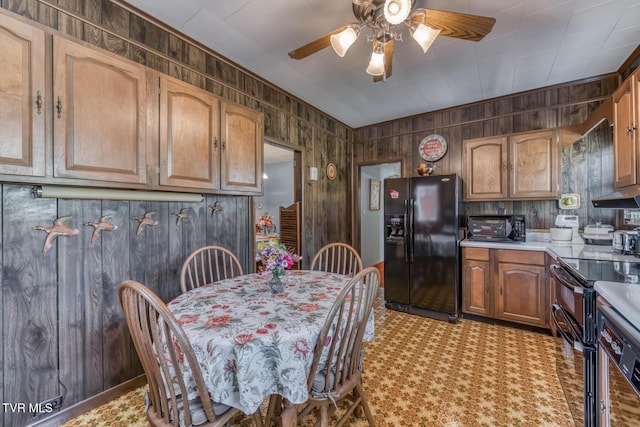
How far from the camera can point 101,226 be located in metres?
1.68

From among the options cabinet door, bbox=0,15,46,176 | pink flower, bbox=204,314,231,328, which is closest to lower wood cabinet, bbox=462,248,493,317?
pink flower, bbox=204,314,231,328

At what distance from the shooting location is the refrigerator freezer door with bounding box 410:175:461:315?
2998 mm

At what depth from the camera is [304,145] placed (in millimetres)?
3471

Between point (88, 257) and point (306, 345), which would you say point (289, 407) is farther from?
point (88, 257)

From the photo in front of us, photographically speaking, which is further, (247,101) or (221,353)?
(247,101)

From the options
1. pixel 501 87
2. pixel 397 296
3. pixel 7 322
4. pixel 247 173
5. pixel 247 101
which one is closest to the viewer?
pixel 7 322

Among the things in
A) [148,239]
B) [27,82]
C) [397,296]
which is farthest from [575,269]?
[27,82]

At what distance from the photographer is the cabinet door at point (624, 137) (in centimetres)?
171

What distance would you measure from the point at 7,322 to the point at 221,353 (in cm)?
128

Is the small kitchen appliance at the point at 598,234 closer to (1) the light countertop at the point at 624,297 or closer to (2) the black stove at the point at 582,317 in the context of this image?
(2) the black stove at the point at 582,317

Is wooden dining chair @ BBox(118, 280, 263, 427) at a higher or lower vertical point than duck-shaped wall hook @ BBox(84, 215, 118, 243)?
A: lower

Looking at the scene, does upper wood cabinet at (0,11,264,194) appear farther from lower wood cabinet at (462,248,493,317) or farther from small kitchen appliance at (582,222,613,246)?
small kitchen appliance at (582,222,613,246)

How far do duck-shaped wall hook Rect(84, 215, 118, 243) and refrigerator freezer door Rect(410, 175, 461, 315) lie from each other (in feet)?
9.42

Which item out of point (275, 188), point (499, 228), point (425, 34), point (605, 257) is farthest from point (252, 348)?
point (275, 188)
